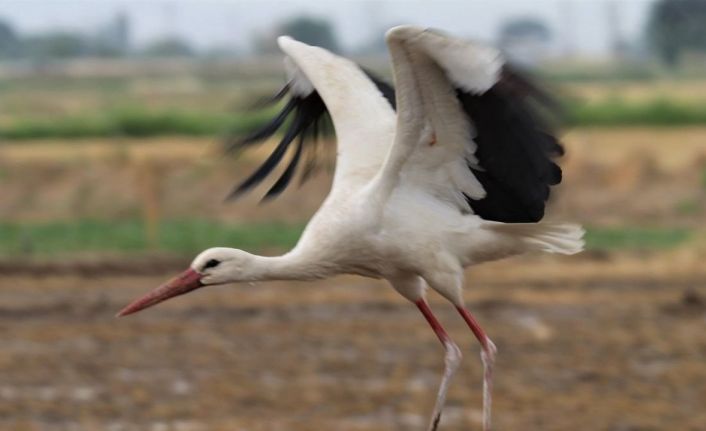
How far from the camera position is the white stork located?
7.00 metres

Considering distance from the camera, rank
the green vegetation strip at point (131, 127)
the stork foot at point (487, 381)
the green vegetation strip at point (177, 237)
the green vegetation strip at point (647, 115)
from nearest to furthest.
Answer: the stork foot at point (487, 381) < the green vegetation strip at point (177, 237) < the green vegetation strip at point (647, 115) < the green vegetation strip at point (131, 127)

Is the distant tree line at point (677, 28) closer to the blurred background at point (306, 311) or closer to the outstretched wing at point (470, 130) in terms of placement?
the blurred background at point (306, 311)

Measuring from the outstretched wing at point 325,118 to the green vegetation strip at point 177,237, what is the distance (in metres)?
14.3

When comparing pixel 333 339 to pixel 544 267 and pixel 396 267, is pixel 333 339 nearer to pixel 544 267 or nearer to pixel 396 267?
pixel 544 267

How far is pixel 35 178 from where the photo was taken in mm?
33125

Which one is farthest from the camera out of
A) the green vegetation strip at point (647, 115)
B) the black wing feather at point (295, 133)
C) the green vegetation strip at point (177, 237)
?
the green vegetation strip at point (647, 115)

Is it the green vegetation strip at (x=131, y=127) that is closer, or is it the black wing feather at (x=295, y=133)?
the black wing feather at (x=295, y=133)

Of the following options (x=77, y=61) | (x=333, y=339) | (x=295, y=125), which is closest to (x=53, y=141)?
(x=333, y=339)

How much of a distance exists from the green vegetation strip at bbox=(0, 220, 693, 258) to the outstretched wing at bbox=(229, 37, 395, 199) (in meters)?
14.3

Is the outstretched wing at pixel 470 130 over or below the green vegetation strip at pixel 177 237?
over

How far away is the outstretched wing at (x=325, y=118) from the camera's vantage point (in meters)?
7.97

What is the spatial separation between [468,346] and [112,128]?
96.5 feet

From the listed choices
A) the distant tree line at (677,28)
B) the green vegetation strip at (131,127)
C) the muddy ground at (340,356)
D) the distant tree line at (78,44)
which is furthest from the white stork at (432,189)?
the distant tree line at (78,44)

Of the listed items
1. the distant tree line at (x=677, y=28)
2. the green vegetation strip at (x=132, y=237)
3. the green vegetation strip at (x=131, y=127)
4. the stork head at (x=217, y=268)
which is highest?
the stork head at (x=217, y=268)
